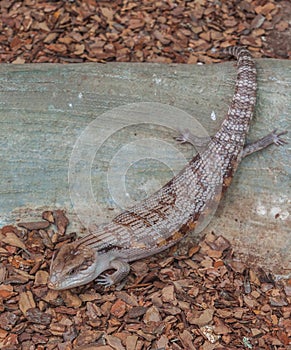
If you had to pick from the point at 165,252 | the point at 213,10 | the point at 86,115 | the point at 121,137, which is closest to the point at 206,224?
the point at 165,252

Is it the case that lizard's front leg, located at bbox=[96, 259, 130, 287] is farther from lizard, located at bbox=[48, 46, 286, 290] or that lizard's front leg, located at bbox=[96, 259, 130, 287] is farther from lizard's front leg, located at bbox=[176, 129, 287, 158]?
lizard's front leg, located at bbox=[176, 129, 287, 158]

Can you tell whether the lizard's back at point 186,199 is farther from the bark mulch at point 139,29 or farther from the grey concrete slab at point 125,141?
the bark mulch at point 139,29

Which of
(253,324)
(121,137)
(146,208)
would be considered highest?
(121,137)

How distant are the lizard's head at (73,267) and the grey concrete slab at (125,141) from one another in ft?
1.51

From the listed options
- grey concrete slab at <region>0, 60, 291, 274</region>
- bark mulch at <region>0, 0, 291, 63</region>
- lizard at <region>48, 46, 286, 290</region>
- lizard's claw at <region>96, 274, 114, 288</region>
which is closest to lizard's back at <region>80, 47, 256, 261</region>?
lizard at <region>48, 46, 286, 290</region>

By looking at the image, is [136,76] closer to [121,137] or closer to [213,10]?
[121,137]

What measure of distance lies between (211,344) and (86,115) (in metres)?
2.31

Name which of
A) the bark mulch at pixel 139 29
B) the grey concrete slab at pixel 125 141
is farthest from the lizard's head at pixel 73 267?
the bark mulch at pixel 139 29

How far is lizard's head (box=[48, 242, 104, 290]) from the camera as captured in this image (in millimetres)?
4262

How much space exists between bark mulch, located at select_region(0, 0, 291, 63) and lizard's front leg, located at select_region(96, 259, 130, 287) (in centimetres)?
298

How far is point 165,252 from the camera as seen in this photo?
4.88m

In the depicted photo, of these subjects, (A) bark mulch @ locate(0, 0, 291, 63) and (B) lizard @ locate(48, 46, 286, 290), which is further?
(A) bark mulch @ locate(0, 0, 291, 63)

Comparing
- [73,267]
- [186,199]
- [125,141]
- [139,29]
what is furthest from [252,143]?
[139,29]

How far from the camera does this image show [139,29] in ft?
23.4
